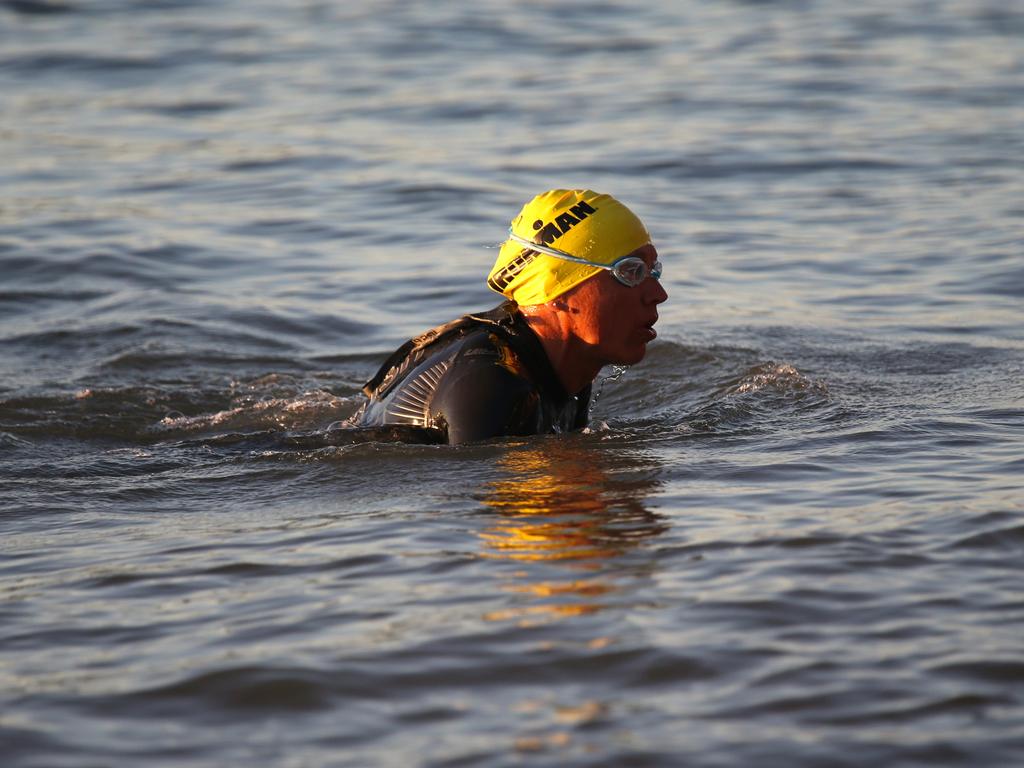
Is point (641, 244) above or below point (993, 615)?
above

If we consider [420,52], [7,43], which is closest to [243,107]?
[420,52]

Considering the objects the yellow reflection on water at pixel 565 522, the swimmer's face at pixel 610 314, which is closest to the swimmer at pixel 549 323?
the swimmer's face at pixel 610 314

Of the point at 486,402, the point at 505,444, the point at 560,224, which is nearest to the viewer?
the point at 486,402

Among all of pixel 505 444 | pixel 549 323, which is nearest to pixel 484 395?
pixel 505 444

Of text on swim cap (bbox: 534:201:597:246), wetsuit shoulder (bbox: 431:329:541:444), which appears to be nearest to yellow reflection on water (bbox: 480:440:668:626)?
wetsuit shoulder (bbox: 431:329:541:444)

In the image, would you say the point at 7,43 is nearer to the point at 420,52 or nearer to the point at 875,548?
the point at 420,52

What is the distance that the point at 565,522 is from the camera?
570 centimetres

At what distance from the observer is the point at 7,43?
22906mm

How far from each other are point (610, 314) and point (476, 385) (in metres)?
0.71

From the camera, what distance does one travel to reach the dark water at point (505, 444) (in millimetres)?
4199

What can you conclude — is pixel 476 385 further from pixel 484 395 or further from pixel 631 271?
pixel 631 271

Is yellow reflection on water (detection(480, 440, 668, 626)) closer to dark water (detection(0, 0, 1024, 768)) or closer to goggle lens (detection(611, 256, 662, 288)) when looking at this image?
dark water (detection(0, 0, 1024, 768))

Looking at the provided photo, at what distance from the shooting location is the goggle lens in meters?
6.69

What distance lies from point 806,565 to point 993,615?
0.67m
